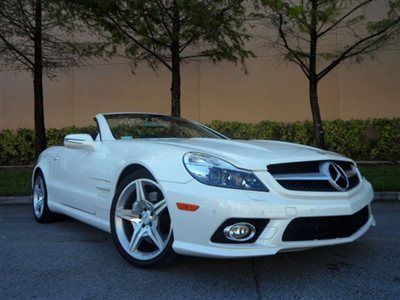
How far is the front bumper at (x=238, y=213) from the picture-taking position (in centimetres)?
361

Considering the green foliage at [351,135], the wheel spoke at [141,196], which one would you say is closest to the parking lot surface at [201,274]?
the wheel spoke at [141,196]

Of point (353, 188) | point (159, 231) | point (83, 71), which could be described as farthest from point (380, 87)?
point (159, 231)

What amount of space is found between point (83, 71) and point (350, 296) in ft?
42.2

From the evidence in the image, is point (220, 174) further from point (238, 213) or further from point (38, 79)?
point (38, 79)

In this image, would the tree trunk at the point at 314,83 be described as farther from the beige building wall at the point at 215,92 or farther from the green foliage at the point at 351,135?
the beige building wall at the point at 215,92

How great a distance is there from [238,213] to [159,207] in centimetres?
80

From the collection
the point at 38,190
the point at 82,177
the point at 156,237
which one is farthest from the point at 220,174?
the point at 38,190

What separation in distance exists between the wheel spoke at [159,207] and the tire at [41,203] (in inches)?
100

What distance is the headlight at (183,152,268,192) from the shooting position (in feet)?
12.2

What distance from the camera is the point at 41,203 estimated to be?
6.43 m

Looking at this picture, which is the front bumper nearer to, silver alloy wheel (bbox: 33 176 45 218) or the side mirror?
the side mirror

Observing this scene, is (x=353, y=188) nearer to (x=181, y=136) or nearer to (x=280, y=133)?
(x=181, y=136)

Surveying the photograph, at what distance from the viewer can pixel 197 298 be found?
11.7 ft

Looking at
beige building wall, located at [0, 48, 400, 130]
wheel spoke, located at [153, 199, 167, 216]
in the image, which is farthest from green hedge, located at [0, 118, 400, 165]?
wheel spoke, located at [153, 199, 167, 216]
